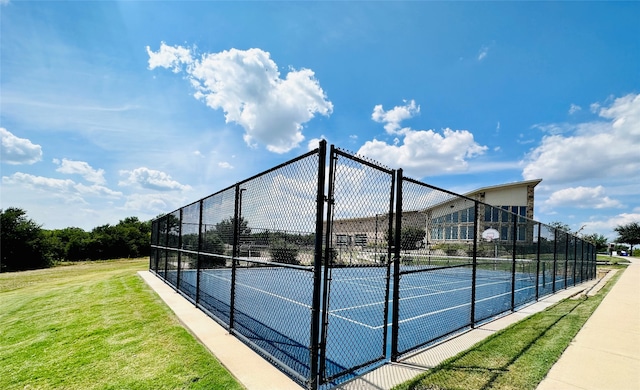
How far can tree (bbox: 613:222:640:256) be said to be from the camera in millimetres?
69188

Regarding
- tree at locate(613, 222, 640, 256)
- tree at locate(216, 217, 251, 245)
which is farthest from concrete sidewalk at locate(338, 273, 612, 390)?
tree at locate(613, 222, 640, 256)

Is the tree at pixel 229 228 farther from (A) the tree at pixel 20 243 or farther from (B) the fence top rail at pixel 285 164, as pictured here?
(A) the tree at pixel 20 243

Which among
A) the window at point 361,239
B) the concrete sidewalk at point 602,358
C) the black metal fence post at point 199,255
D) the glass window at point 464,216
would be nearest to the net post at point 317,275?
the window at point 361,239

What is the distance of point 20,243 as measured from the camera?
91.9 feet

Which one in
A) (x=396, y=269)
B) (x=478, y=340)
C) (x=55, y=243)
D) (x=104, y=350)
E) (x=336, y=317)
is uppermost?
(x=396, y=269)

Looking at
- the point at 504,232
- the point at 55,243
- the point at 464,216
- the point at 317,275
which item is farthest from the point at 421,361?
the point at 55,243

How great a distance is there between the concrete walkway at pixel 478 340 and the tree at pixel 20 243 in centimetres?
3114

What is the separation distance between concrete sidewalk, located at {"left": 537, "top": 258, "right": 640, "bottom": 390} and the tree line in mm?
36808

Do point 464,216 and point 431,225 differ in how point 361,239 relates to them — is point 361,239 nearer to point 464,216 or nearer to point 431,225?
point 431,225

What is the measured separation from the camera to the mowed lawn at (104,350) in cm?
351

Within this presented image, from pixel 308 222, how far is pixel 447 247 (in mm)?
4713

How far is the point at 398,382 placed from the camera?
3.32 meters

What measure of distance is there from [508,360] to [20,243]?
37.6 meters

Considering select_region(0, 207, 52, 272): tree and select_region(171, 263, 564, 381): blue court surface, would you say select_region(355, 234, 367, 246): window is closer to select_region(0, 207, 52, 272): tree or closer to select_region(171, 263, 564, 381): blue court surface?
select_region(171, 263, 564, 381): blue court surface
